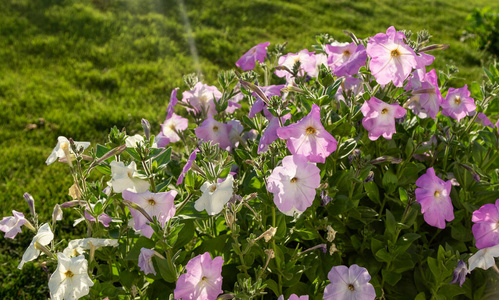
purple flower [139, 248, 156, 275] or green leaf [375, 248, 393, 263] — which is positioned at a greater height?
purple flower [139, 248, 156, 275]

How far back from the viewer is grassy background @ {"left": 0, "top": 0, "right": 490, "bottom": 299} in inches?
130

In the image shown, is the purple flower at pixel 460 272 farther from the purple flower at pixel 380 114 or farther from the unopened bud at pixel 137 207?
the unopened bud at pixel 137 207

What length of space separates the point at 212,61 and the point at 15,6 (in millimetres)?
2601

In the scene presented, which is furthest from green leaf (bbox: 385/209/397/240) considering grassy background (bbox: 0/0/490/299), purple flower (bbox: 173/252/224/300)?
grassy background (bbox: 0/0/490/299)

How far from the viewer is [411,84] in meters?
1.76

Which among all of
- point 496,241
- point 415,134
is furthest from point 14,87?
point 496,241

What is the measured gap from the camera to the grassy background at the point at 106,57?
331 centimetres

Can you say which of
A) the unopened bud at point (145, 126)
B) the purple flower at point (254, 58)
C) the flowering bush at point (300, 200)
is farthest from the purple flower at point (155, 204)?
the purple flower at point (254, 58)

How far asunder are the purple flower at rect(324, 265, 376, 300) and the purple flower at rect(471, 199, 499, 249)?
1.36ft

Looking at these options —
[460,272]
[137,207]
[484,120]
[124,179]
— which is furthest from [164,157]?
[484,120]

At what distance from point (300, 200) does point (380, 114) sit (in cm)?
41

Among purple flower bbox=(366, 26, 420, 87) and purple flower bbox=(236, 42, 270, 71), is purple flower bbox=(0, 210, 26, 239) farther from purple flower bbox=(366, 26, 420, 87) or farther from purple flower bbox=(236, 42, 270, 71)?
purple flower bbox=(366, 26, 420, 87)

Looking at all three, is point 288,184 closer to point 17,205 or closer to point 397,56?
point 397,56

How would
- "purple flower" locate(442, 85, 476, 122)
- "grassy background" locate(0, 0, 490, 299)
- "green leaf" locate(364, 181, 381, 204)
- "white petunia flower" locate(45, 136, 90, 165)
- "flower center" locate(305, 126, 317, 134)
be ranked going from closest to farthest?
"flower center" locate(305, 126, 317, 134)
"white petunia flower" locate(45, 136, 90, 165)
"green leaf" locate(364, 181, 381, 204)
"purple flower" locate(442, 85, 476, 122)
"grassy background" locate(0, 0, 490, 299)
